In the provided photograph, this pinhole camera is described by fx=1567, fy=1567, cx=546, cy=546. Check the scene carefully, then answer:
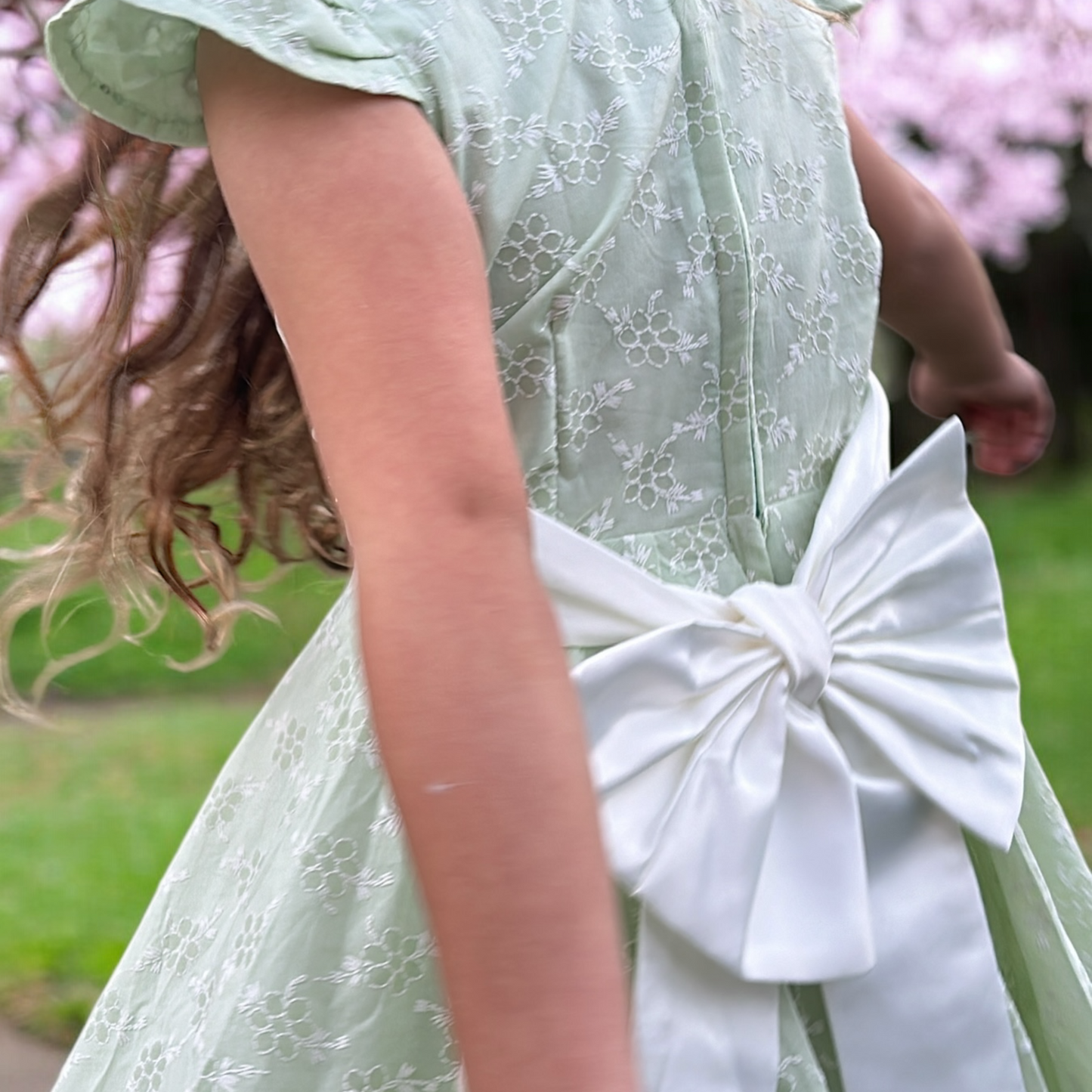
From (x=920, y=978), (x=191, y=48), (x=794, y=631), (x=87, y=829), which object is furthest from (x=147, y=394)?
(x=87, y=829)

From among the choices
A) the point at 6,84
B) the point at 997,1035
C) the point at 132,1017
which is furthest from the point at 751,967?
the point at 6,84

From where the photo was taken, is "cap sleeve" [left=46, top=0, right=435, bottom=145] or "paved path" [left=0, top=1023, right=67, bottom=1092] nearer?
"cap sleeve" [left=46, top=0, right=435, bottom=145]

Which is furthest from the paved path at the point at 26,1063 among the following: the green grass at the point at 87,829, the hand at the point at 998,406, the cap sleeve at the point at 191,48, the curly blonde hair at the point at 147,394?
the cap sleeve at the point at 191,48

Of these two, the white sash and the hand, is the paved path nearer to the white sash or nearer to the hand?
the hand

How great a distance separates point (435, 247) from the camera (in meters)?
0.70

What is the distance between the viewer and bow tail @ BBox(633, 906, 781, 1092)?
82 centimetres

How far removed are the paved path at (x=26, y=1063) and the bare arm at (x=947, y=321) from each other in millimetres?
2053

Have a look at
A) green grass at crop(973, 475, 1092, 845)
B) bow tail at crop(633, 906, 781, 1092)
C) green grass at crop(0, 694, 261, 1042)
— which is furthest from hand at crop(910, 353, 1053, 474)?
green grass at crop(973, 475, 1092, 845)

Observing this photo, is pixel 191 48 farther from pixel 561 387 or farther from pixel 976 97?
pixel 976 97

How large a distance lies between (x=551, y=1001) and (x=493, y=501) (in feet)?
0.69

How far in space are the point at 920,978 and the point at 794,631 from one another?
21cm

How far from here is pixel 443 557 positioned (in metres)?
0.67

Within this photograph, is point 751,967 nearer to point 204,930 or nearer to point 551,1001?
point 551,1001

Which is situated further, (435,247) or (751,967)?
(751,967)
